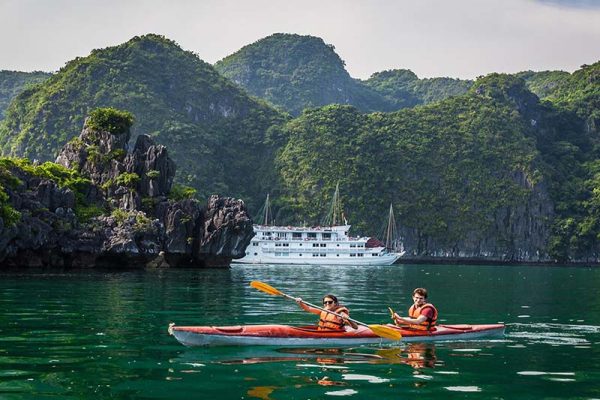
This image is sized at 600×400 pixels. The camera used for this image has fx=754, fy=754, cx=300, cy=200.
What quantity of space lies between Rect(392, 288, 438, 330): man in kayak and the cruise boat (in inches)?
3780


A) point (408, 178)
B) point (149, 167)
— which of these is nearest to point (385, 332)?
point (149, 167)

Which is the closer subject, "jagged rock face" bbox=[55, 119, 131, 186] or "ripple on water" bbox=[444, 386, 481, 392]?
"ripple on water" bbox=[444, 386, 481, 392]

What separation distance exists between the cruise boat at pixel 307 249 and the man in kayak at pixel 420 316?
9601 centimetres

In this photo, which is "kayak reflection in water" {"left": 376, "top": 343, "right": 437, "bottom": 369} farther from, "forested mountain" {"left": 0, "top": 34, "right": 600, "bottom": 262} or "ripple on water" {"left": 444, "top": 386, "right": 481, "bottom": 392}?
"forested mountain" {"left": 0, "top": 34, "right": 600, "bottom": 262}

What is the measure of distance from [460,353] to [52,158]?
169 metres

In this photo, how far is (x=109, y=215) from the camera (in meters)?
78.9

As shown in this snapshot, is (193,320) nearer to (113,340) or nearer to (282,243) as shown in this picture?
(113,340)

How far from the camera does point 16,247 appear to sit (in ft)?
207

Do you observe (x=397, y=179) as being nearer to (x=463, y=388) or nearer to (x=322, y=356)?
(x=322, y=356)

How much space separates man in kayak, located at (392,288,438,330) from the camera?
22.7 meters

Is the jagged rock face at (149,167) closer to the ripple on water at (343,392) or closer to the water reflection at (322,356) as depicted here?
the water reflection at (322,356)

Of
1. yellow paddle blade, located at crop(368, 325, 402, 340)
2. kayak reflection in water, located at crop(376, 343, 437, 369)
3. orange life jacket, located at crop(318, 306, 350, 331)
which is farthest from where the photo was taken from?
orange life jacket, located at crop(318, 306, 350, 331)

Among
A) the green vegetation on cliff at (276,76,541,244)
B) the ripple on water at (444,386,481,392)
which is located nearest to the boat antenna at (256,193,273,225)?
the green vegetation on cliff at (276,76,541,244)

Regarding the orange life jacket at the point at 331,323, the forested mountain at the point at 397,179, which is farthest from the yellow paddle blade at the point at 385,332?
the forested mountain at the point at 397,179
